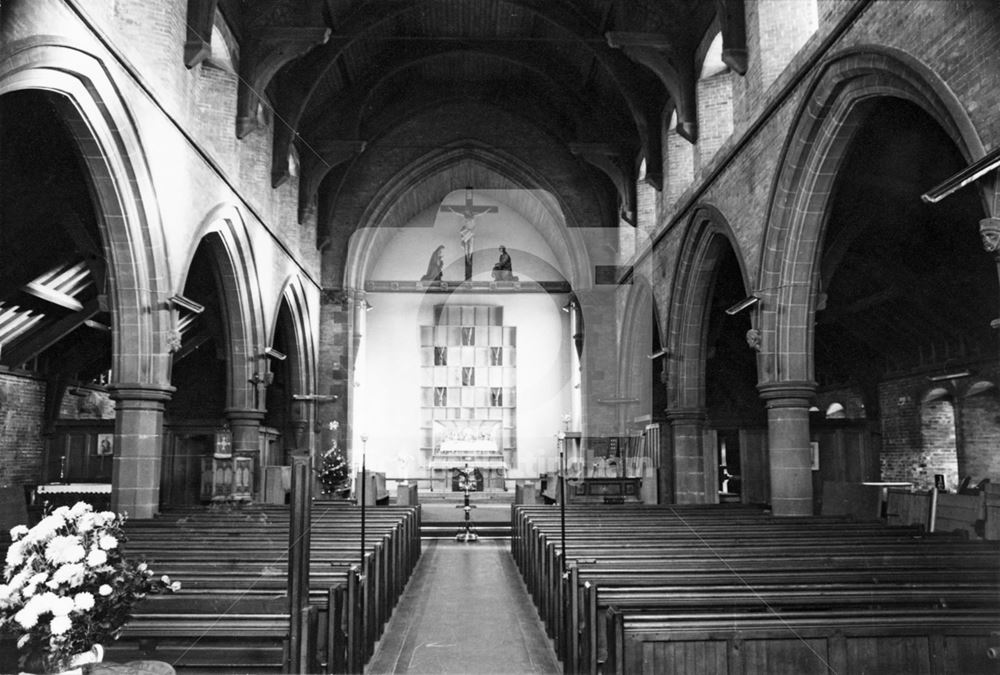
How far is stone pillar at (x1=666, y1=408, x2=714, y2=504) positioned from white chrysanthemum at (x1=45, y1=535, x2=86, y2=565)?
13845mm

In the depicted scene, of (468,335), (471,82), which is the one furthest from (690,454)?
(468,335)

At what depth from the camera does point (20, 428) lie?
55.1 feet

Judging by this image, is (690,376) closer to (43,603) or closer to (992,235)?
(992,235)

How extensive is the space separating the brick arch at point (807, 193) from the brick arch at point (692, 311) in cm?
360

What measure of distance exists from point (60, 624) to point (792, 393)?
9.94 meters

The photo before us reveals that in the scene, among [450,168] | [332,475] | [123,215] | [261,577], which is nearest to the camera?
[261,577]

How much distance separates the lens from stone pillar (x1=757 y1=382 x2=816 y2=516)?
36.8 ft

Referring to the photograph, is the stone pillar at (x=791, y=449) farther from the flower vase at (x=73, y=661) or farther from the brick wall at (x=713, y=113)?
the flower vase at (x=73, y=661)

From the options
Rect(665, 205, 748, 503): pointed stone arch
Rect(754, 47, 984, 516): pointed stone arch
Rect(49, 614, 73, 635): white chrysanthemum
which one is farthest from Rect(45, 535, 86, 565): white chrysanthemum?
Rect(665, 205, 748, 503): pointed stone arch

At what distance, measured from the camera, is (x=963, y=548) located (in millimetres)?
6648

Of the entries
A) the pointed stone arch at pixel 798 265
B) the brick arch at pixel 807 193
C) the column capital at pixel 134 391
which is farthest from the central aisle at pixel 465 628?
the brick arch at pixel 807 193

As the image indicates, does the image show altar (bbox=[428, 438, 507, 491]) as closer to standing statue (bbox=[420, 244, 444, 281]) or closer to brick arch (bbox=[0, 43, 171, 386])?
standing statue (bbox=[420, 244, 444, 281])

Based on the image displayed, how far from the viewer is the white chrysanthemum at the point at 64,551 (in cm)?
328

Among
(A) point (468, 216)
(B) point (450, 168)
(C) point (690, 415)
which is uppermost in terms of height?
(B) point (450, 168)
